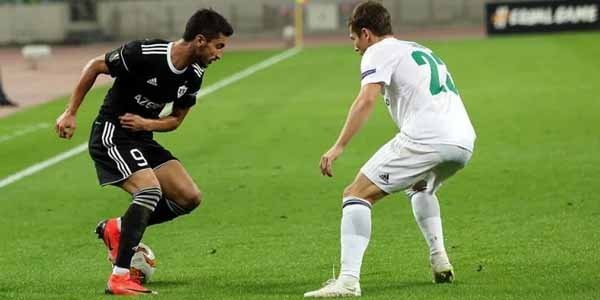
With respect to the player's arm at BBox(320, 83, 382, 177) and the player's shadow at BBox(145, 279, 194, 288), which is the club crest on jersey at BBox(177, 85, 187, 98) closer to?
the player's shadow at BBox(145, 279, 194, 288)

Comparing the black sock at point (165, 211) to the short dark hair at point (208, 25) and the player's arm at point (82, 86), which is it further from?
the short dark hair at point (208, 25)

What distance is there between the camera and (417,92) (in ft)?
29.0

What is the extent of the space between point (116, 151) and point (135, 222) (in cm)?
56

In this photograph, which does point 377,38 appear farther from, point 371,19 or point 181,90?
point 181,90

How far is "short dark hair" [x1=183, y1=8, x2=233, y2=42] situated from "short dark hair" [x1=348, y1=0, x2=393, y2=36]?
876mm

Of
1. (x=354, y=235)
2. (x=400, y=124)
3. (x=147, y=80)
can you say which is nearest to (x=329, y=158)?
(x=354, y=235)

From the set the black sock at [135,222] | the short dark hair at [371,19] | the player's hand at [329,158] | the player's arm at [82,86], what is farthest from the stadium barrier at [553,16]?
the player's hand at [329,158]

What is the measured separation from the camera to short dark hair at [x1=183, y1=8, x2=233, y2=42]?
9.16m

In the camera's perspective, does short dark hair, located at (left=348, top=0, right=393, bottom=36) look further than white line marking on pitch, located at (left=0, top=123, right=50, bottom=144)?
No

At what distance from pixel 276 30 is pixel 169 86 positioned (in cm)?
4185

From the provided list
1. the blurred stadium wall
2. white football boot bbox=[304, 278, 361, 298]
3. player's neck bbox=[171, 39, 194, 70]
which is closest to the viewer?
white football boot bbox=[304, 278, 361, 298]

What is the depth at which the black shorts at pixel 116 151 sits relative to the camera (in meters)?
9.52

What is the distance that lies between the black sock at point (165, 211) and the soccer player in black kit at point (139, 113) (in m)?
0.16

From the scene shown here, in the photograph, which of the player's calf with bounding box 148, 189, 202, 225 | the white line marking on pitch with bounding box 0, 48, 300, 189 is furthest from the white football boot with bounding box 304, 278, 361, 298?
the white line marking on pitch with bounding box 0, 48, 300, 189
